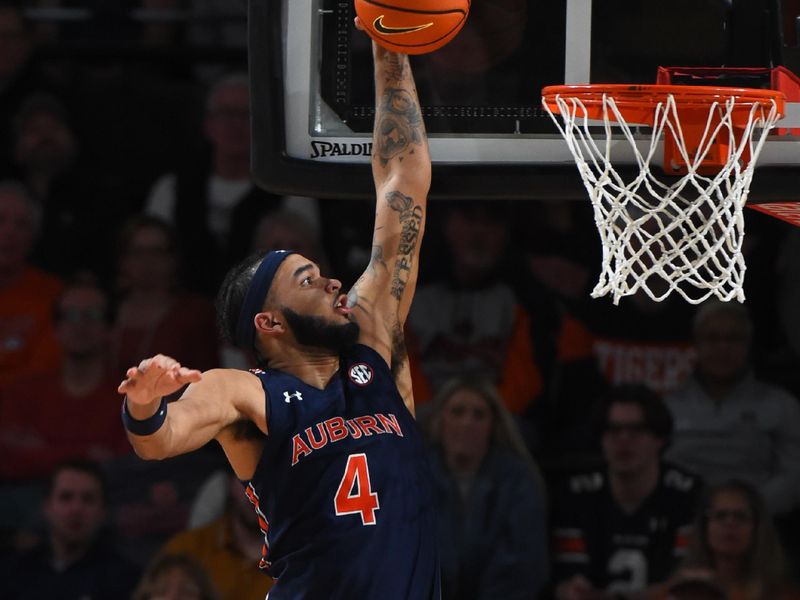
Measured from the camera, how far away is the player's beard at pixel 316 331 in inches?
162

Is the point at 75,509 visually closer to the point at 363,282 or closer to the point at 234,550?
the point at 234,550

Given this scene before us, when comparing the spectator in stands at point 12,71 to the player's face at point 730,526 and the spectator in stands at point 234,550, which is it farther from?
the player's face at point 730,526

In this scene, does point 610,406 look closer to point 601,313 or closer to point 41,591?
point 601,313

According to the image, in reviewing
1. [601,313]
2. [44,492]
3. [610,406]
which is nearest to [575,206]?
[601,313]

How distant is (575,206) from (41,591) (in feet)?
10.0

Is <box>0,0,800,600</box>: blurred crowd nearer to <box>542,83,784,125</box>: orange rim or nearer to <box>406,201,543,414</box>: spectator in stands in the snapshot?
<box>406,201,543,414</box>: spectator in stands

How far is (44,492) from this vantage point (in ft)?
22.4

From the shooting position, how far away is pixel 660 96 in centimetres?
421

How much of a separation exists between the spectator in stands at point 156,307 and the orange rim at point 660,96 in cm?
322

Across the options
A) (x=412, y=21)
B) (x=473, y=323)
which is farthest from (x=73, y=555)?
(x=412, y=21)

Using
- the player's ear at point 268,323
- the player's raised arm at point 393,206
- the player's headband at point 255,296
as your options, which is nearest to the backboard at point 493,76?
the player's raised arm at point 393,206

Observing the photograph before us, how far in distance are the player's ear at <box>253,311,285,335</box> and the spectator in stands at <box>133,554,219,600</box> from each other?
236 centimetres

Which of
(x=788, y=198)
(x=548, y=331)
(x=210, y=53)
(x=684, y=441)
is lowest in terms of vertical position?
(x=684, y=441)

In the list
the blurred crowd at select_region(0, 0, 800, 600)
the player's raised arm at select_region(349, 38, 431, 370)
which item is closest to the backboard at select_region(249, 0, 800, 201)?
the player's raised arm at select_region(349, 38, 431, 370)
